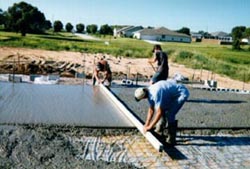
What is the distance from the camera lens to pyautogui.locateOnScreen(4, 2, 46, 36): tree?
3994 centimetres

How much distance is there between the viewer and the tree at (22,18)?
3994cm

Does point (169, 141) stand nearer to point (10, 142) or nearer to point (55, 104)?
point (10, 142)

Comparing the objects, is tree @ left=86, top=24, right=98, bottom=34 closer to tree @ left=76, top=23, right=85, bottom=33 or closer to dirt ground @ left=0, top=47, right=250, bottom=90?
tree @ left=76, top=23, right=85, bottom=33

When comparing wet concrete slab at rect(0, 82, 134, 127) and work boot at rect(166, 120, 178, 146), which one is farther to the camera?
wet concrete slab at rect(0, 82, 134, 127)

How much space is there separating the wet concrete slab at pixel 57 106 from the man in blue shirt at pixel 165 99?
997mm

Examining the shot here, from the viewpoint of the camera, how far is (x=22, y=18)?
40219 mm

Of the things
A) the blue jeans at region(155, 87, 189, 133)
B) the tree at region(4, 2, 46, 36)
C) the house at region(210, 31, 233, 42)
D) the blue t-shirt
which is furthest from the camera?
the house at region(210, 31, 233, 42)

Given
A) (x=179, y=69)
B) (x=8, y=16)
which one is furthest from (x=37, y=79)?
(x=8, y=16)

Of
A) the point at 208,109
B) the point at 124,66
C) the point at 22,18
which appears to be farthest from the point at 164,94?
the point at 22,18

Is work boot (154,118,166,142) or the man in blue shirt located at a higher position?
the man in blue shirt

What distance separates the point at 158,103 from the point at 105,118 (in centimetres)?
168

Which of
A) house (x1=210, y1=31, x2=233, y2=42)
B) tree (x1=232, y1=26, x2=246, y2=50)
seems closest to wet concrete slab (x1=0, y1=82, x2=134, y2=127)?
tree (x1=232, y1=26, x2=246, y2=50)

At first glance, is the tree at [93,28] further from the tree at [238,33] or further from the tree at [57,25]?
the tree at [238,33]

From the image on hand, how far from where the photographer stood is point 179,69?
20766mm
